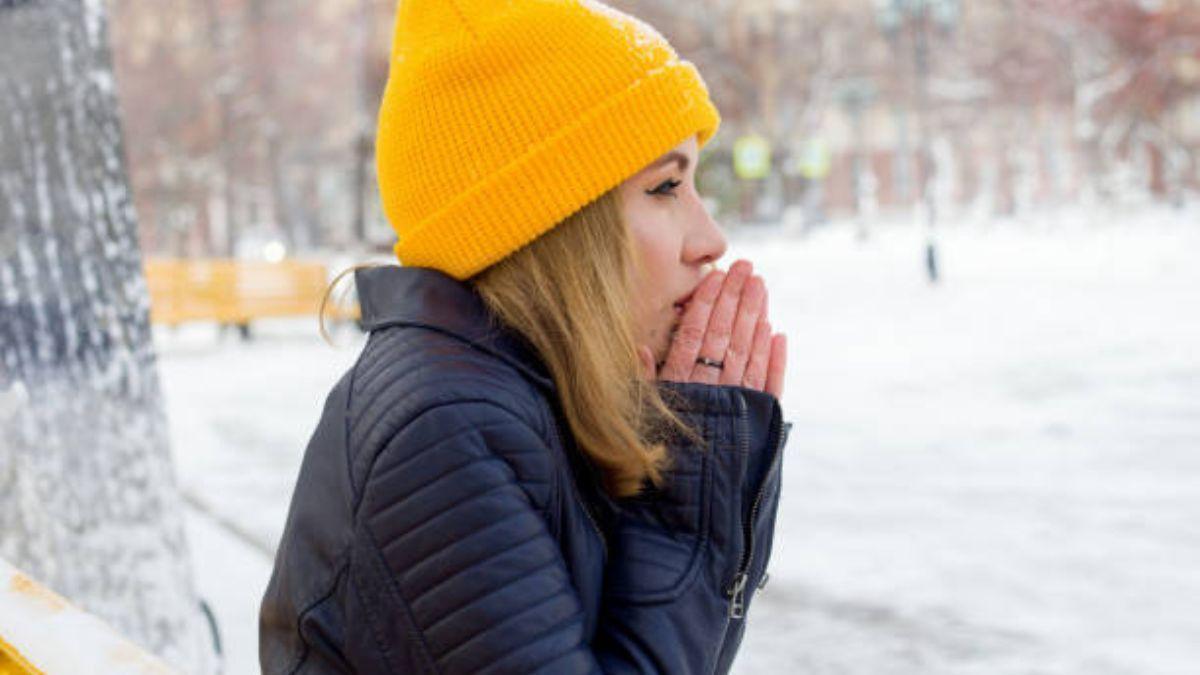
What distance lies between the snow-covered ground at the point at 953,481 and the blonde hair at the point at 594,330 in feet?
10.6

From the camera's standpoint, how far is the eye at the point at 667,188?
1.59m

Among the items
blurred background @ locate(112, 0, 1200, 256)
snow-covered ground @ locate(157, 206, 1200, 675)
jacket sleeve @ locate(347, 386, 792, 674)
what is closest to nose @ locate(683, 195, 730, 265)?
jacket sleeve @ locate(347, 386, 792, 674)

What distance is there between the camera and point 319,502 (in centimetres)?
146

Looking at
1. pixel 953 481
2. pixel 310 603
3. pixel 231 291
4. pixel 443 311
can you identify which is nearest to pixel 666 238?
pixel 443 311

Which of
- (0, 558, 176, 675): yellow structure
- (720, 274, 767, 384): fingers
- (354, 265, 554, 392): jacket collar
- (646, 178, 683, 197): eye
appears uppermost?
(646, 178, 683, 197): eye

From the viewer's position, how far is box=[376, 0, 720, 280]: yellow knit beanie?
152 centimetres

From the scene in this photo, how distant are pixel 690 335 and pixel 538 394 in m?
0.23

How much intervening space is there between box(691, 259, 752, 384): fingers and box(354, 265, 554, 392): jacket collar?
0.21 m

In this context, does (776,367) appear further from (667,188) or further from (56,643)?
(56,643)

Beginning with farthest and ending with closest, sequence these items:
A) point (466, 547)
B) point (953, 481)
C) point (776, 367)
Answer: point (953, 481) → point (776, 367) → point (466, 547)

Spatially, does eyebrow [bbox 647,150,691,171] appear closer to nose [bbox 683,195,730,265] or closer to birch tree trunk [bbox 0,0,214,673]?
nose [bbox 683,195,730,265]

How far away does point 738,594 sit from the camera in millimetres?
1549

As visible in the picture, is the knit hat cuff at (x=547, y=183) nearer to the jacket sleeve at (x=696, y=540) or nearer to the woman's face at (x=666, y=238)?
the woman's face at (x=666, y=238)

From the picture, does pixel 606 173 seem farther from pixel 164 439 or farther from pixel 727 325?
pixel 164 439
